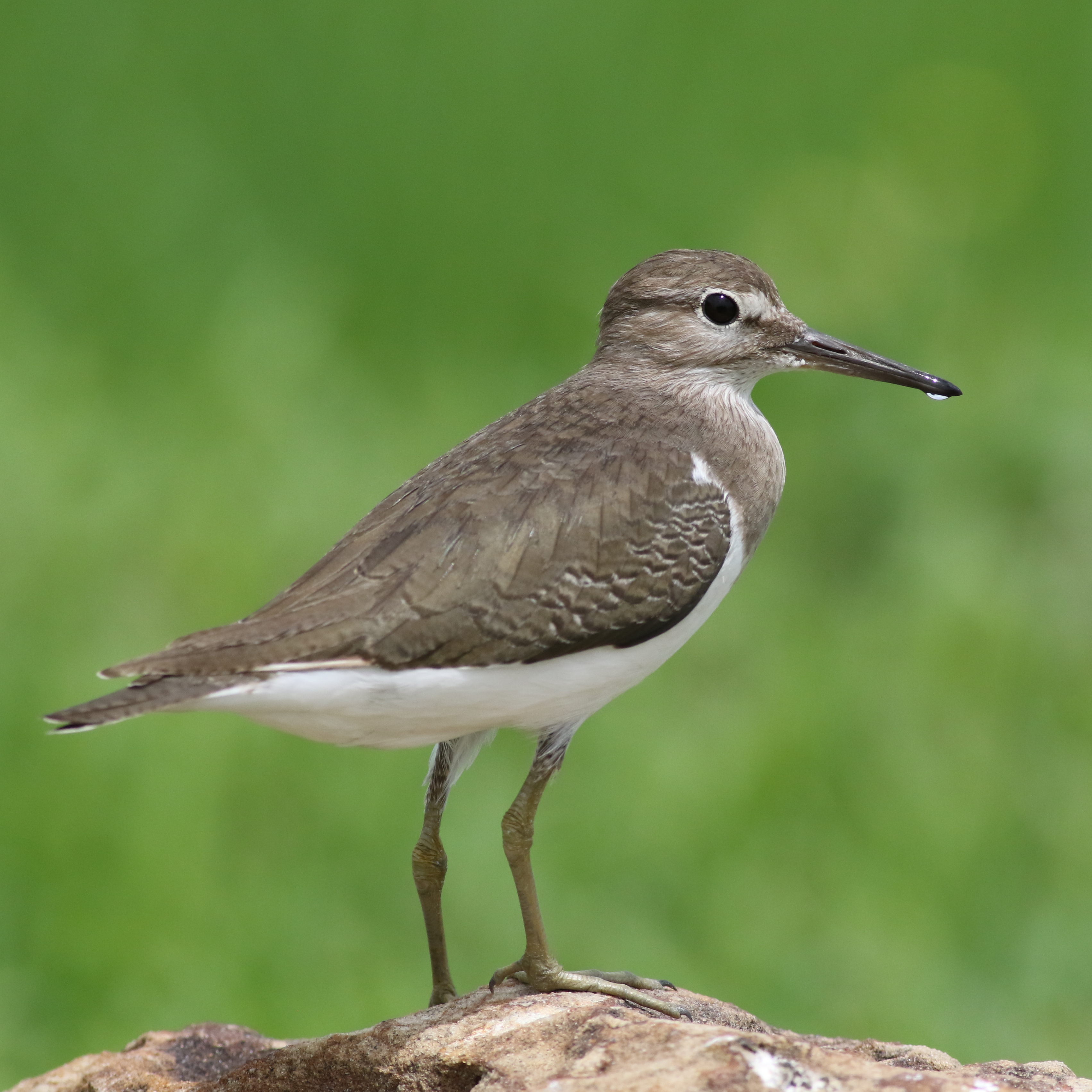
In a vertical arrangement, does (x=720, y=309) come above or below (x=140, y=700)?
above

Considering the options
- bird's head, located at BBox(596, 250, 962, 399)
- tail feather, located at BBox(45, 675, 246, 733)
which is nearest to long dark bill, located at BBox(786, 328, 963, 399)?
bird's head, located at BBox(596, 250, 962, 399)

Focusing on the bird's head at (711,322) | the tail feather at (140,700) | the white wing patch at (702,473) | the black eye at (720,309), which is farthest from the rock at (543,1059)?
the black eye at (720,309)

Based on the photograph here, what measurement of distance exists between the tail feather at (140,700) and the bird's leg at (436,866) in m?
1.41

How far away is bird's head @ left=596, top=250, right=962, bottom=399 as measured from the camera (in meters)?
6.89

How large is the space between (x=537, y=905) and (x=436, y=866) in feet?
1.86

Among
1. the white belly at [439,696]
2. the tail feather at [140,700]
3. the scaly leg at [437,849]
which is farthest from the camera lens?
the scaly leg at [437,849]

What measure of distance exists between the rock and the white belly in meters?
0.98

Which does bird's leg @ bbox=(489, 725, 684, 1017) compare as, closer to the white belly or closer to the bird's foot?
the bird's foot

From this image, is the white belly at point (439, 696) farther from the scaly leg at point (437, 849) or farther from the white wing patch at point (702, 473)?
the scaly leg at point (437, 849)

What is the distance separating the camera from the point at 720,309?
271 inches

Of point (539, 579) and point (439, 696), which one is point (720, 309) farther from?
point (439, 696)

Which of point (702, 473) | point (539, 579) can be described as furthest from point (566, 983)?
point (702, 473)

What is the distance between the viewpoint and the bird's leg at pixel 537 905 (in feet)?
20.3

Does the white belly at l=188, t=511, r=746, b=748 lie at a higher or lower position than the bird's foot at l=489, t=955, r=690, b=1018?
higher
